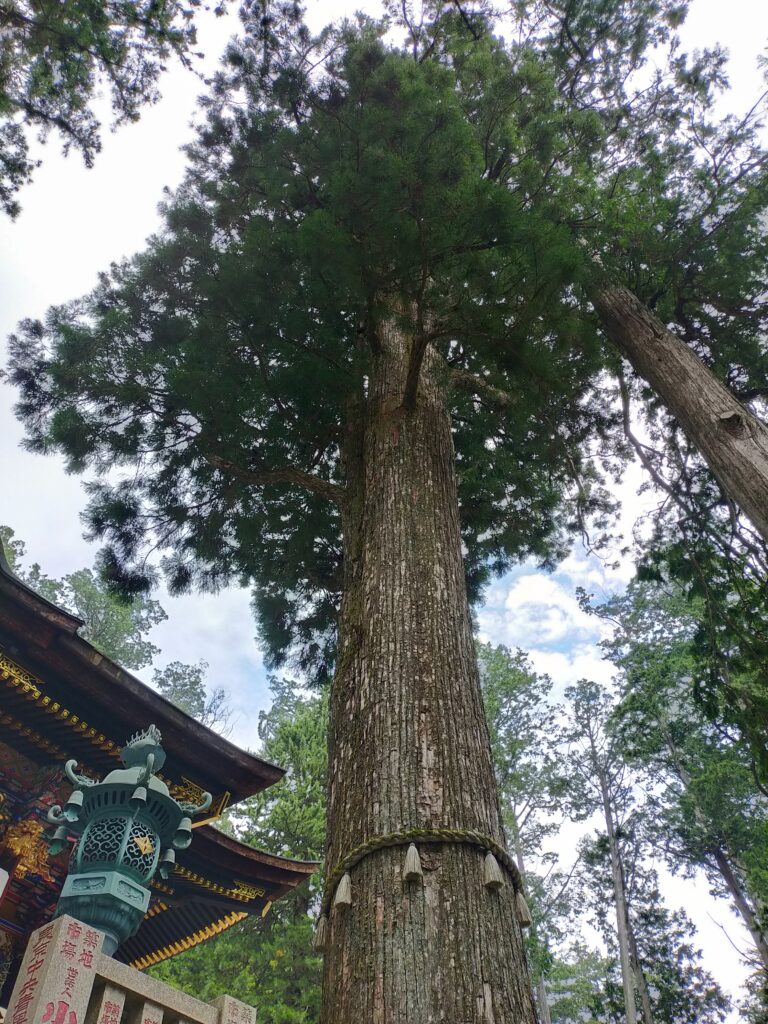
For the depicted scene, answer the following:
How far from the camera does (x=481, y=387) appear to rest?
4.76m

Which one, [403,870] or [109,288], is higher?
[109,288]

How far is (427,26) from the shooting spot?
19.8 ft

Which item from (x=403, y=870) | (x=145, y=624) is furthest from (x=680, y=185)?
(x=145, y=624)

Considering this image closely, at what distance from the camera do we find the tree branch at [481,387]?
4.73m

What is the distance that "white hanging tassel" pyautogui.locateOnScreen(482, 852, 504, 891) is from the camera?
6.21 ft

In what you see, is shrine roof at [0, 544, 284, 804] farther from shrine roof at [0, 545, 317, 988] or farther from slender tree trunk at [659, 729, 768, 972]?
slender tree trunk at [659, 729, 768, 972]

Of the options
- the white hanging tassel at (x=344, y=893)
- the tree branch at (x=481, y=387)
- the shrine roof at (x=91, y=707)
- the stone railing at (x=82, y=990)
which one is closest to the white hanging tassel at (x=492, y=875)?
the white hanging tassel at (x=344, y=893)

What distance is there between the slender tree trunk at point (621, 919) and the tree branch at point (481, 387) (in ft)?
37.5

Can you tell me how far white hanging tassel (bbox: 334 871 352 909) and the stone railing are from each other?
1.39 metres

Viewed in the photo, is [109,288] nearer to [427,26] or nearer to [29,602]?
[29,602]

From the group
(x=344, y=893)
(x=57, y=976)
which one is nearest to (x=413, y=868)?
(x=344, y=893)

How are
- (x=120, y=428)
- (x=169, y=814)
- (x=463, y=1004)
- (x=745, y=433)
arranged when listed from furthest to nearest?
(x=120, y=428) → (x=169, y=814) → (x=745, y=433) → (x=463, y=1004)

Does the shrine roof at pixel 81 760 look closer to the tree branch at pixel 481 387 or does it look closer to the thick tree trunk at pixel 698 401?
the tree branch at pixel 481 387

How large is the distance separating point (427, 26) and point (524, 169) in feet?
8.23
